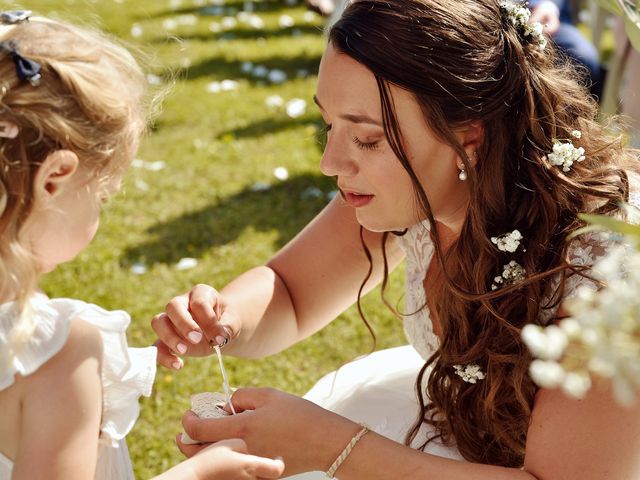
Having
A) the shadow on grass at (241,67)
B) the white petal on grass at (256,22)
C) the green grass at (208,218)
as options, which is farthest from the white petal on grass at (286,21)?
the shadow on grass at (241,67)

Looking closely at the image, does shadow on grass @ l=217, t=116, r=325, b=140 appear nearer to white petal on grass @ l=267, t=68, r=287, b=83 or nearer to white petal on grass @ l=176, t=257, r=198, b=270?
white petal on grass @ l=267, t=68, r=287, b=83

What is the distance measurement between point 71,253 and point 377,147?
0.71 meters

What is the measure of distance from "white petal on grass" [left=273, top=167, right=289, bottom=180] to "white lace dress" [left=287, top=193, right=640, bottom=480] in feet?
7.86

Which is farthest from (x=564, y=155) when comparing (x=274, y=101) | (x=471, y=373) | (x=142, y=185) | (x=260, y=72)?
(x=260, y=72)

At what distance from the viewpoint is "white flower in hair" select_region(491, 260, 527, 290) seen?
6.61ft

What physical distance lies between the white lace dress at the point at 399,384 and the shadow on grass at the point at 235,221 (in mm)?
1657

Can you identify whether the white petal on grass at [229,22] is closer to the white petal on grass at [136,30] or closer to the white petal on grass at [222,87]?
the white petal on grass at [136,30]

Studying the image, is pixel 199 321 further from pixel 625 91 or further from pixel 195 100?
pixel 195 100

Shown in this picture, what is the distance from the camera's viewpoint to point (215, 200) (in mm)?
4824

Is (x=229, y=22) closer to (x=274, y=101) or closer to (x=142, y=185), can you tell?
(x=274, y=101)

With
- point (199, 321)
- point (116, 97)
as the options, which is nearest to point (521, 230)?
point (199, 321)

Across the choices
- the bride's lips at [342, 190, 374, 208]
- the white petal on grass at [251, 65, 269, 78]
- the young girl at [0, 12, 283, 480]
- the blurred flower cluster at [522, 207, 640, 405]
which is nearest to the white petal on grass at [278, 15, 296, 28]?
the white petal on grass at [251, 65, 269, 78]

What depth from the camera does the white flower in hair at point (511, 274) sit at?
201cm

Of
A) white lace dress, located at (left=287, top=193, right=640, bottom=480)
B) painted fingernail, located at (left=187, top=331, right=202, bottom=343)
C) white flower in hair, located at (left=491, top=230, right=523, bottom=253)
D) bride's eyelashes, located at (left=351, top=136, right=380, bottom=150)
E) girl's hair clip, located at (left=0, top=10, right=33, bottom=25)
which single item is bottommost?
white lace dress, located at (left=287, top=193, right=640, bottom=480)
